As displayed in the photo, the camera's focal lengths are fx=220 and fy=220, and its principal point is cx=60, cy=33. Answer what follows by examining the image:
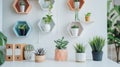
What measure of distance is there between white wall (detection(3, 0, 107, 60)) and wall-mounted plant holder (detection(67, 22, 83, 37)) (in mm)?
46

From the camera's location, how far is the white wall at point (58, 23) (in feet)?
8.26

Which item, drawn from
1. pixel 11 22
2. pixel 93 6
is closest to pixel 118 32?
pixel 93 6

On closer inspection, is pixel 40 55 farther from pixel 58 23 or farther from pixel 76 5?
pixel 76 5

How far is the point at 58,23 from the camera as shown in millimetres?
2516

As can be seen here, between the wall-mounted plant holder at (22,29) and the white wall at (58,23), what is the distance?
2.5 inches

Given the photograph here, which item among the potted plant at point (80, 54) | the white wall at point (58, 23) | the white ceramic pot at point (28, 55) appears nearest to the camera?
the potted plant at point (80, 54)

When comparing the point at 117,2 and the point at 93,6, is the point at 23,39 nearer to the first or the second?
the point at 93,6

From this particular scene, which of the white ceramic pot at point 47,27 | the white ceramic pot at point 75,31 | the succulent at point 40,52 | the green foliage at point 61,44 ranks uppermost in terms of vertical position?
the white ceramic pot at point 47,27

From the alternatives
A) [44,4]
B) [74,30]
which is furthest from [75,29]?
[44,4]

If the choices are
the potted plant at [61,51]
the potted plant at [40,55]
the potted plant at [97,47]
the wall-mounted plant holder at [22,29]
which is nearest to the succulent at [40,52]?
the potted plant at [40,55]

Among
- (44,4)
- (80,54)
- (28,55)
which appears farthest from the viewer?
(44,4)

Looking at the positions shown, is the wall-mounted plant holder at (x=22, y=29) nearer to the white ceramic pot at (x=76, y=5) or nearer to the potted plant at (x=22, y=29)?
the potted plant at (x=22, y=29)

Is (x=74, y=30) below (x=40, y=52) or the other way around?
the other way around

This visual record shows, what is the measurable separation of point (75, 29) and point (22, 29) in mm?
587
